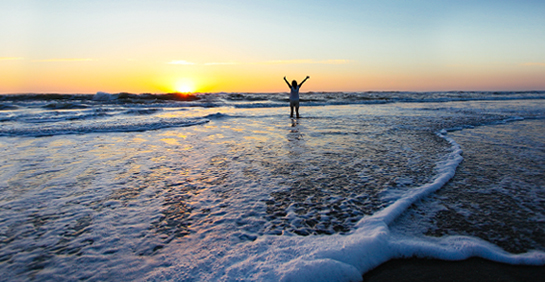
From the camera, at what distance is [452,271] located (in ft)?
7.39

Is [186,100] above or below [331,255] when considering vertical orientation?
above

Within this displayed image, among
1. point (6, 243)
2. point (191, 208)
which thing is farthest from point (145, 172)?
point (6, 243)

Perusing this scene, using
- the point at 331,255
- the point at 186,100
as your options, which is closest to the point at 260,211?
the point at 331,255

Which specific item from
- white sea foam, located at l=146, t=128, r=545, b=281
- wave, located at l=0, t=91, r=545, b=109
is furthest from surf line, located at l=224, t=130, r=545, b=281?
wave, located at l=0, t=91, r=545, b=109

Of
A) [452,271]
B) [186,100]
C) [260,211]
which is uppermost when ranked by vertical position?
[186,100]

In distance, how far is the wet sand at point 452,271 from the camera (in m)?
2.16

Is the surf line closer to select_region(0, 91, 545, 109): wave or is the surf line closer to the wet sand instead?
the wet sand

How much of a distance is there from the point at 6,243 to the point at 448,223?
432 centimetres

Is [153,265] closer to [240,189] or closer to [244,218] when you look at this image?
[244,218]

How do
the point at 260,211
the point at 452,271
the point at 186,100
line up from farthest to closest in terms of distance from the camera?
1. the point at 186,100
2. the point at 260,211
3. the point at 452,271

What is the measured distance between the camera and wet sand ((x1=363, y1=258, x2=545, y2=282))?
7.09 ft

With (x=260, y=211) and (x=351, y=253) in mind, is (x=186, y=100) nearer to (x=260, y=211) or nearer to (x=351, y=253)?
(x=260, y=211)

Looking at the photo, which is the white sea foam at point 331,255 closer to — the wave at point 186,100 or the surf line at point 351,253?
the surf line at point 351,253

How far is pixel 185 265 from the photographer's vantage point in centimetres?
223
